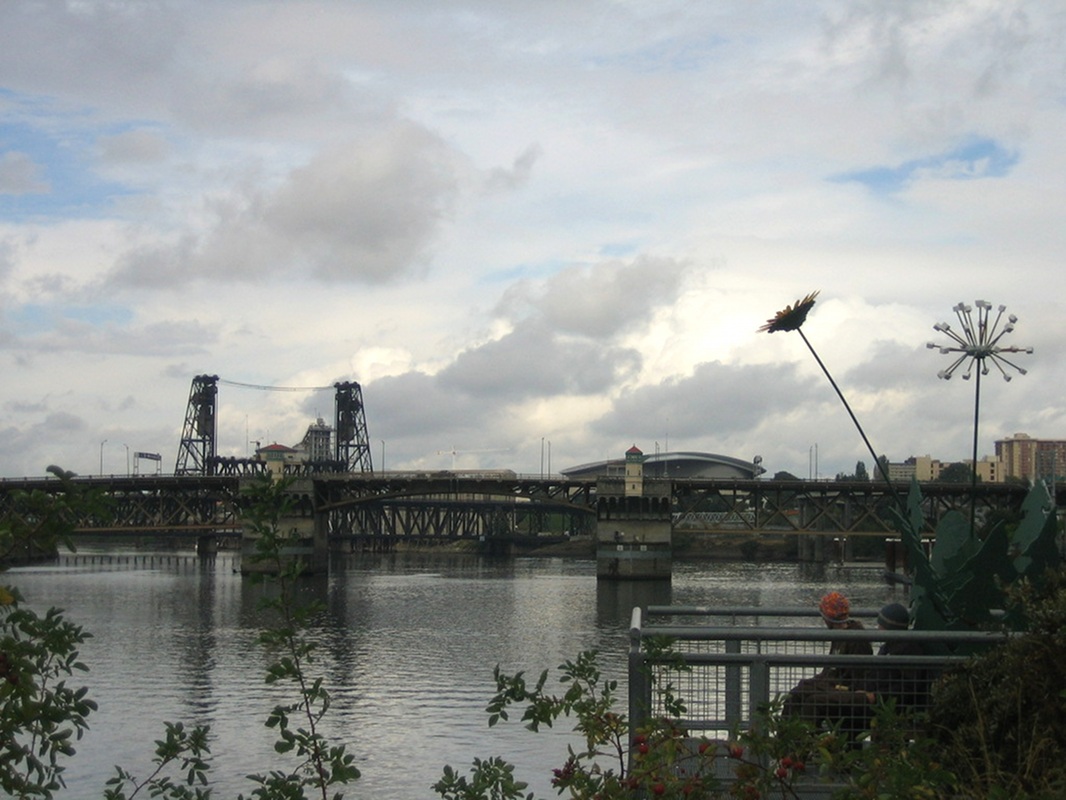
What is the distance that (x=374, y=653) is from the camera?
49.5 metres

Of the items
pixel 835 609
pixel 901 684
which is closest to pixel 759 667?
pixel 901 684

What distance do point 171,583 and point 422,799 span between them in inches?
3088

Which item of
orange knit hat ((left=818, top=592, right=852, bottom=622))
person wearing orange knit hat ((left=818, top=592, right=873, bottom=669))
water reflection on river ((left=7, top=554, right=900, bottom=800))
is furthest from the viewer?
water reflection on river ((left=7, top=554, right=900, bottom=800))

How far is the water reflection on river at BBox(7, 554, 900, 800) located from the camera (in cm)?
2894

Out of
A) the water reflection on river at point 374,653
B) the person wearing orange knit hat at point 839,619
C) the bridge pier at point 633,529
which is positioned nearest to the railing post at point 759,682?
the person wearing orange knit hat at point 839,619

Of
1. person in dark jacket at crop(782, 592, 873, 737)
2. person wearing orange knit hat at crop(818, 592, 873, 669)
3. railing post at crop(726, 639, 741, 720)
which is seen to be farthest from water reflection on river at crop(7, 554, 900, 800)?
person wearing orange knit hat at crop(818, 592, 873, 669)

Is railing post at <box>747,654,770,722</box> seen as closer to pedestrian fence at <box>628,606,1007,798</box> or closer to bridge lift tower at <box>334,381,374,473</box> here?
pedestrian fence at <box>628,606,1007,798</box>

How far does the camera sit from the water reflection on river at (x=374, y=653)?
28.9 metres

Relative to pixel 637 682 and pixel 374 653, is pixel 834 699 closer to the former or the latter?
pixel 637 682

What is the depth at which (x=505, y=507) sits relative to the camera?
193 metres

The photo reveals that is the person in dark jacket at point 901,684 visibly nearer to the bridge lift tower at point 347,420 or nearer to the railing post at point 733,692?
the railing post at point 733,692

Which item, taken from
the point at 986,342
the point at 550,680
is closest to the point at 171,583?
the point at 550,680

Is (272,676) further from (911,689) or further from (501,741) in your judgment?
(501,741)

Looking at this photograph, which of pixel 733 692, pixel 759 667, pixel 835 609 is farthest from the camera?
pixel 835 609
